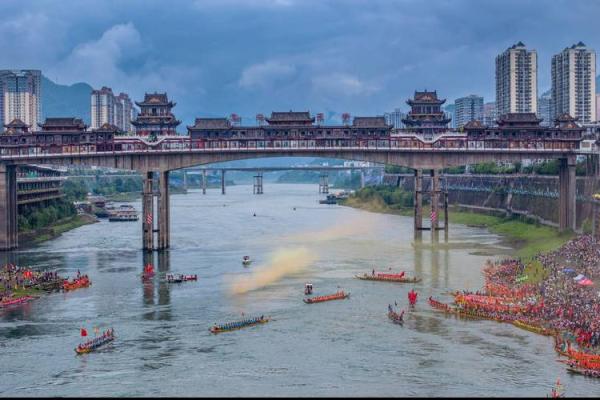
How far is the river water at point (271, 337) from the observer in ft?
154

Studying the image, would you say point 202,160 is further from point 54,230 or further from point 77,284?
point 54,230

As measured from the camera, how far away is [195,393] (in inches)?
1791

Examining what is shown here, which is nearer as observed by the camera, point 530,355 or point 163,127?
point 530,355

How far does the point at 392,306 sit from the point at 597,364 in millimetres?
21399

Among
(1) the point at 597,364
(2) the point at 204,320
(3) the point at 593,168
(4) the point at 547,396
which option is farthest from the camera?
(3) the point at 593,168

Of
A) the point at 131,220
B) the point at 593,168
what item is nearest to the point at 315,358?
the point at 593,168

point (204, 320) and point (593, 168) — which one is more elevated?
point (593, 168)

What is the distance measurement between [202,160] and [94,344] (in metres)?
50.2

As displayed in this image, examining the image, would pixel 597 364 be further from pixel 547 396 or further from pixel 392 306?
pixel 392 306

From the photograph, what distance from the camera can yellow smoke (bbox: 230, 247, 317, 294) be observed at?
256ft

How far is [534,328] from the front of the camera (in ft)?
190

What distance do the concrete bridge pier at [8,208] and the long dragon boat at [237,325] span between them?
52258 millimetres

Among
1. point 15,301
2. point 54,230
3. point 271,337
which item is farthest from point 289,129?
point 271,337

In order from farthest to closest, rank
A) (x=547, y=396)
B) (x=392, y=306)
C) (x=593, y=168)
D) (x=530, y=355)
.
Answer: (x=593, y=168) < (x=392, y=306) < (x=530, y=355) < (x=547, y=396)
